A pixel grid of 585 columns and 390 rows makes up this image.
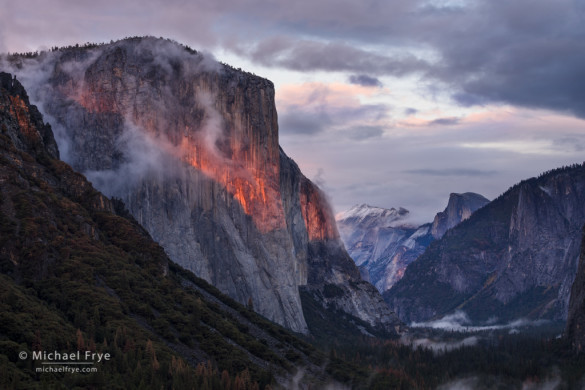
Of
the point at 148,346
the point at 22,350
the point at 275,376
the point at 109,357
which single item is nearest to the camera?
the point at 22,350

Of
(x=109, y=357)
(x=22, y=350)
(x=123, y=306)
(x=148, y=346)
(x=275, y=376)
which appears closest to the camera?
(x=22, y=350)

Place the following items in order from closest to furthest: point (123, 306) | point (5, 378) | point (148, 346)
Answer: point (5, 378) → point (148, 346) → point (123, 306)

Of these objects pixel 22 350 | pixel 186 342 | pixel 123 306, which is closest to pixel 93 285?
pixel 123 306

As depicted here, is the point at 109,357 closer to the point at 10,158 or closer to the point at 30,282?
the point at 30,282

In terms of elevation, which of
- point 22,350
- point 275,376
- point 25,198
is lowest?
point 275,376

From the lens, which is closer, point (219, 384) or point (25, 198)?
point (219, 384)

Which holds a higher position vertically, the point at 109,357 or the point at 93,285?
the point at 93,285

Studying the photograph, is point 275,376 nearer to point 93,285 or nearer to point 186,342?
point 186,342

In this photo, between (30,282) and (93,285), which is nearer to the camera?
(30,282)

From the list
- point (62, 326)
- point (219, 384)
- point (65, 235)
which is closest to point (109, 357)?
point (62, 326)
